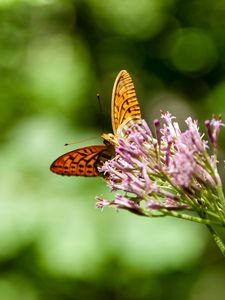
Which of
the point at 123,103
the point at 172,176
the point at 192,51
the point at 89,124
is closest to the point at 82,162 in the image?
the point at 123,103

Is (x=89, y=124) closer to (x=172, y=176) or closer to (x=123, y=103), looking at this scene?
(x=123, y=103)

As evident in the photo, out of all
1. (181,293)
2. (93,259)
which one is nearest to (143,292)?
(181,293)

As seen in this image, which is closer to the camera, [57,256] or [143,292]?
[57,256]

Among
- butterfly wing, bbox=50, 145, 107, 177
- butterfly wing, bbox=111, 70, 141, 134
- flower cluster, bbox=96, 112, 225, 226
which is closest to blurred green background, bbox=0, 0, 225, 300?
butterfly wing, bbox=111, 70, 141, 134

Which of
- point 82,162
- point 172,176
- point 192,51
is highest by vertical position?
point 192,51

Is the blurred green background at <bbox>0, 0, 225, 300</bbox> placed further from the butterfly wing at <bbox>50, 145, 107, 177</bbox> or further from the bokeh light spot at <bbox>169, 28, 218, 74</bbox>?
the butterfly wing at <bbox>50, 145, 107, 177</bbox>

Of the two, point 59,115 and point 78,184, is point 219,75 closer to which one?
point 59,115
